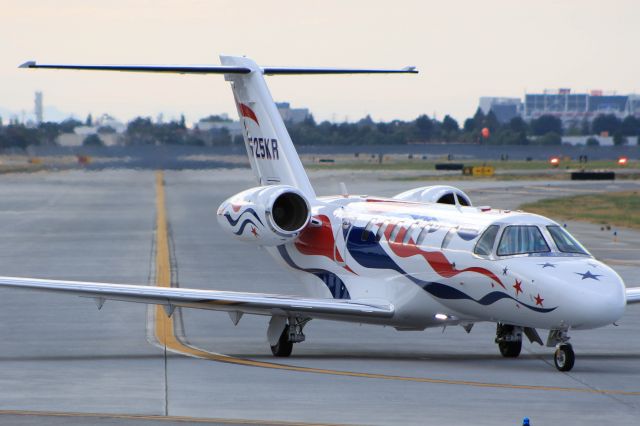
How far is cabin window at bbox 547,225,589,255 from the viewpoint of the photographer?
19.1 meters

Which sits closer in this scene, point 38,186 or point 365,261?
point 365,261

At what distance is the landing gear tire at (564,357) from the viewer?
18703 mm

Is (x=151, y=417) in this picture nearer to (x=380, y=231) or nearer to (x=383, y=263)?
(x=383, y=263)

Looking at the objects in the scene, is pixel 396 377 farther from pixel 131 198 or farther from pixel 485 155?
Result: pixel 485 155

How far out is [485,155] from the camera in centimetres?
19275

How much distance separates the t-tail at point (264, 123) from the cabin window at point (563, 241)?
21.2 ft

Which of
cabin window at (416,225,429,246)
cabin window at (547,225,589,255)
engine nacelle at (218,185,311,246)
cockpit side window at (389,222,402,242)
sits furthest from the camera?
engine nacelle at (218,185,311,246)

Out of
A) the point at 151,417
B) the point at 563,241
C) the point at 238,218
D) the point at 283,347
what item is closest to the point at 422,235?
the point at 563,241

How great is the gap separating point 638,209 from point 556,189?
937 inches

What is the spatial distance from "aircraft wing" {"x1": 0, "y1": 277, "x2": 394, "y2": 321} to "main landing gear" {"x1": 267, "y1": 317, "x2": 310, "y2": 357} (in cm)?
31

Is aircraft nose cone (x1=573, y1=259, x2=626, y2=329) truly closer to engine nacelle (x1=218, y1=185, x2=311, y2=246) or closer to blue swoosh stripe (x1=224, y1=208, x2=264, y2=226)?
engine nacelle (x1=218, y1=185, x2=311, y2=246)

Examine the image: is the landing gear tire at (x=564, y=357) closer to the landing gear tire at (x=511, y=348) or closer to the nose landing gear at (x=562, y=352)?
the nose landing gear at (x=562, y=352)

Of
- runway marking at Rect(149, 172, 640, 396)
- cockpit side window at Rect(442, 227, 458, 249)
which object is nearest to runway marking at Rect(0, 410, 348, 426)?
runway marking at Rect(149, 172, 640, 396)

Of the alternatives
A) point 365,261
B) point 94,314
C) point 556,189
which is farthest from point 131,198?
point 365,261
